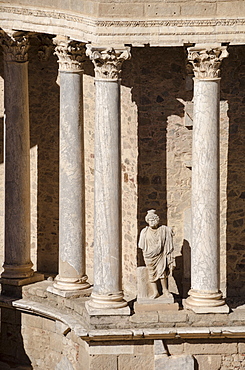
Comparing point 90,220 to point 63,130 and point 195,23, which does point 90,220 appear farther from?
point 195,23

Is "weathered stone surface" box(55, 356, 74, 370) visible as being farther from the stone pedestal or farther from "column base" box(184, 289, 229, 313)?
"column base" box(184, 289, 229, 313)

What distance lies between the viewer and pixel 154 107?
31219mm

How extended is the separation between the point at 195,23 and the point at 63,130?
3911 millimetres

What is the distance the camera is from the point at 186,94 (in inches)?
1220

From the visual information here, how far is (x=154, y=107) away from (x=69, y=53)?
2671 millimetres

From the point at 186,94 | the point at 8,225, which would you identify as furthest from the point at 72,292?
the point at 186,94

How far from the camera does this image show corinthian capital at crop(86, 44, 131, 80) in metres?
28.3

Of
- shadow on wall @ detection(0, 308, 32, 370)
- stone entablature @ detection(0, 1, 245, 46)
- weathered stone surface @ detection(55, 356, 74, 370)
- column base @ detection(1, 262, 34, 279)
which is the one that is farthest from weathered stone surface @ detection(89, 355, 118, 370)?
stone entablature @ detection(0, 1, 245, 46)

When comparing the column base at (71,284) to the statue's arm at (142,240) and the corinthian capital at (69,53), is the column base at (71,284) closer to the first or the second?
the statue's arm at (142,240)

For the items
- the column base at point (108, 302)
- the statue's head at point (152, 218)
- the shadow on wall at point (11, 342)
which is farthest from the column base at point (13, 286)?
the statue's head at point (152, 218)

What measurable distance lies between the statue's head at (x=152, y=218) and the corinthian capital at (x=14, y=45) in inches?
187

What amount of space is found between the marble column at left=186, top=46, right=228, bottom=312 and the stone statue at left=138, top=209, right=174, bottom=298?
560 millimetres

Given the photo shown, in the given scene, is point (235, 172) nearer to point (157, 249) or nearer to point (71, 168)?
point (157, 249)

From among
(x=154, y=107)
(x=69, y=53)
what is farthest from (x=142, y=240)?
(x=69, y=53)
